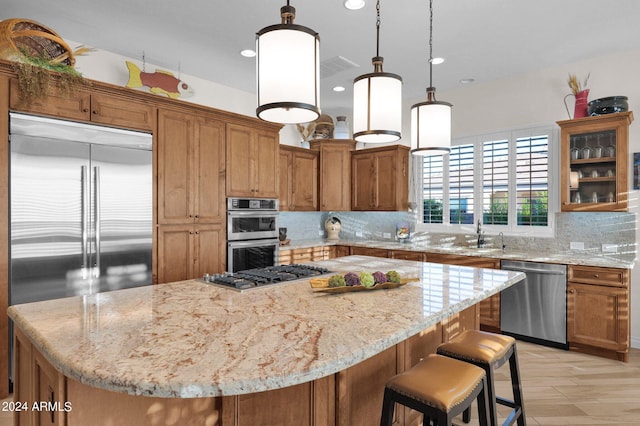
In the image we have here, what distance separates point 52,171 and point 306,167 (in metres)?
3.32

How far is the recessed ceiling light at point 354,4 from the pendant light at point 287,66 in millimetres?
1631

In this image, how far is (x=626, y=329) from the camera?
3.26m

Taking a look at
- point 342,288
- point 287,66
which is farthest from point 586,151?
point 287,66

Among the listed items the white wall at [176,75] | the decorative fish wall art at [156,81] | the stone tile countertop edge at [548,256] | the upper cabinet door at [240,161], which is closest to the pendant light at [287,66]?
the upper cabinet door at [240,161]

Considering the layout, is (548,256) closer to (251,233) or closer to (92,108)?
(251,233)

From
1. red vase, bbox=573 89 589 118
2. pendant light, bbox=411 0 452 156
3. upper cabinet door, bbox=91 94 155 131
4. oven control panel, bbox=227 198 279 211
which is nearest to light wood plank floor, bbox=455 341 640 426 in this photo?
pendant light, bbox=411 0 452 156

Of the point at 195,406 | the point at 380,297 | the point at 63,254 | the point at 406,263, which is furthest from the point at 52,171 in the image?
the point at 406,263

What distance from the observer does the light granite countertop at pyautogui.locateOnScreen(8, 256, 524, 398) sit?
0.93 metres

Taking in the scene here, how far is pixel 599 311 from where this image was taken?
133 inches

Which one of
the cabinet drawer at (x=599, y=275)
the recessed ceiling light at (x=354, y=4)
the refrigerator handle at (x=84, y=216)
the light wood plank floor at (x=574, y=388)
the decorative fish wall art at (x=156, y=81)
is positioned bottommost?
the light wood plank floor at (x=574, y=388)

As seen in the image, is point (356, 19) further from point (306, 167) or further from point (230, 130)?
point (306, 167)

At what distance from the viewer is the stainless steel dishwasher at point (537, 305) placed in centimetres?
357

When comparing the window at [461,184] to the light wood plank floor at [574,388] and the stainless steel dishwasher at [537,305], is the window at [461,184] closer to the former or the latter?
the stainless steel dishwasher at [537,305]

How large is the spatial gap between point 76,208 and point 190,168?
1067 mm
